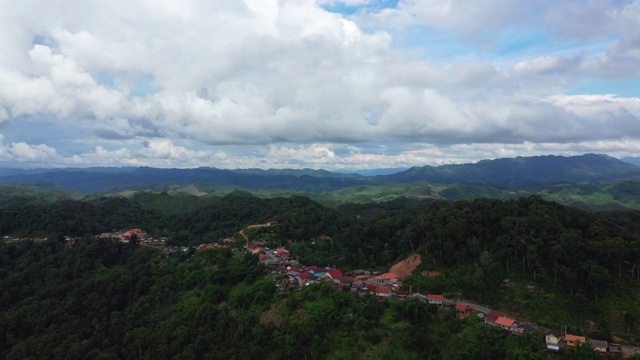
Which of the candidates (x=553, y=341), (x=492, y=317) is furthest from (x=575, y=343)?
(x=492, y=317)

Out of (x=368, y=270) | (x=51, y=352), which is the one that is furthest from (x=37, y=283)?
(x=368, y=270)

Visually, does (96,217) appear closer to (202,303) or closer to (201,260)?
(201,260)

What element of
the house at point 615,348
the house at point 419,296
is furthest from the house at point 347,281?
the house at point 615,348

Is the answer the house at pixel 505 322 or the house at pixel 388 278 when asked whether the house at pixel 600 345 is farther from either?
the house at pixel 388 278

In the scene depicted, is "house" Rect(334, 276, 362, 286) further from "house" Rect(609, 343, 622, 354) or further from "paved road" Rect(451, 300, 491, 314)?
"house" Rect(609, 343, 622, 354)

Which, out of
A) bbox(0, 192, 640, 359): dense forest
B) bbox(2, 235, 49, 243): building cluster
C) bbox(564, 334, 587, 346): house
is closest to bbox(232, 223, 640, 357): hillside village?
bbox(564, 334, 587, 346): house

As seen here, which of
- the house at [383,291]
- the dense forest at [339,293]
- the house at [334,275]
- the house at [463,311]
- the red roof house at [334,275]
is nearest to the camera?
the dense forest at [339,293]
